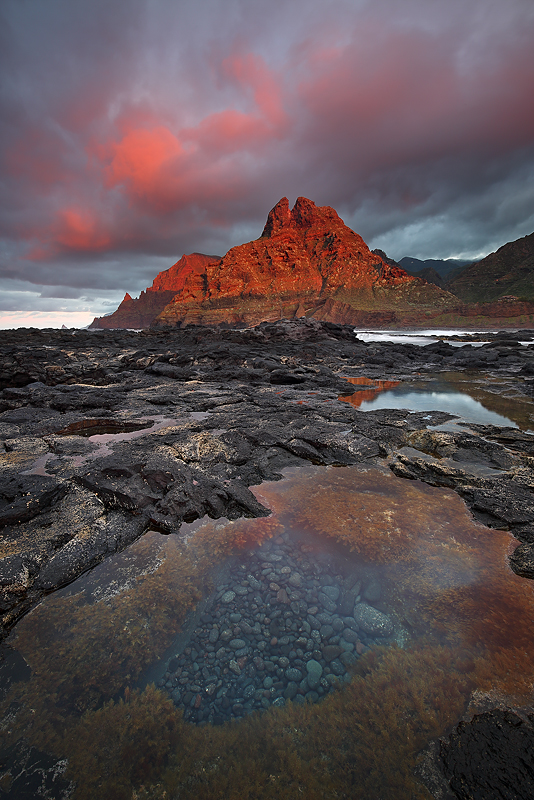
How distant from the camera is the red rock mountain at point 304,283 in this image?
10812 cm

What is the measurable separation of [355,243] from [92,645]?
172 m

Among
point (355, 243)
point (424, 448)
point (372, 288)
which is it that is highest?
point (355, 243)

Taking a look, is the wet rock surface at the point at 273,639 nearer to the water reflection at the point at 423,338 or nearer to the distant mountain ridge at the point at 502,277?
the water reflection at the point at 423,338

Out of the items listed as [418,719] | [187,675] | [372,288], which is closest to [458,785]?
[418,719]

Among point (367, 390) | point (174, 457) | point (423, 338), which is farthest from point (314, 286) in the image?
point (174, 457)

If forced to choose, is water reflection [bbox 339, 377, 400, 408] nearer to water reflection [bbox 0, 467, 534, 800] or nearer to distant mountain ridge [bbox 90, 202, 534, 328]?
water reflection [bbox 0, 467, 534, 800]

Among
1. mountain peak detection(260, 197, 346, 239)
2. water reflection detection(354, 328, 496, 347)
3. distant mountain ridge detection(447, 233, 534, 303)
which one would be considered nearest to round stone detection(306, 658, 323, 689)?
water reflection detection(354, 328, 496, 347)

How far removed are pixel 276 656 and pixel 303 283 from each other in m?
146

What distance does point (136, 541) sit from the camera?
5020 mm

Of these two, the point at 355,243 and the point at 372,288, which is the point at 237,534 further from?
the point at 355,243

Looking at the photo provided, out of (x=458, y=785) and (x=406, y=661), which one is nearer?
(x=458, y=785)

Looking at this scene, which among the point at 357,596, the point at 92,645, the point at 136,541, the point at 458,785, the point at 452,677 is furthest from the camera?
the point at 136,541

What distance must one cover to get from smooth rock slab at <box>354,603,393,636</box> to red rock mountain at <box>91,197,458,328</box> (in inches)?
4110

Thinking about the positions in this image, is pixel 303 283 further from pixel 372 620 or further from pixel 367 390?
pixel 372 620
